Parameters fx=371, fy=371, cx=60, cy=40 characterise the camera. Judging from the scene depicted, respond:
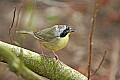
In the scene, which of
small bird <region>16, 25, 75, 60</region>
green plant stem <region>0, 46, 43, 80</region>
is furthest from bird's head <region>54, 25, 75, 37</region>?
green plant stem <region>0, 46, 43, 80</region>

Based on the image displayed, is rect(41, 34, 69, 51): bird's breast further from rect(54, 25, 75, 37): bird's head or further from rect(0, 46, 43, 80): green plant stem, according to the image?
rect(0, 46, 43, 80): green plant stem

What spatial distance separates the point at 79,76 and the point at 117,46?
11.4 ft

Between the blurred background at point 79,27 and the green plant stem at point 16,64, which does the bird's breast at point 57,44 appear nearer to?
the green plant stem at point 16,64

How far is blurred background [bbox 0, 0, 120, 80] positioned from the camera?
5.73m

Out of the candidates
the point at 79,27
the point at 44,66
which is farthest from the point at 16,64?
the point at 79,27

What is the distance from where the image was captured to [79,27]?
6.56m

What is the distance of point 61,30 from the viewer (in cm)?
298

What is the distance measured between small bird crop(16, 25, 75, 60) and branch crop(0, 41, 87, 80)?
1.16 feet

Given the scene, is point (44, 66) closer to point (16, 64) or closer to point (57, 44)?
point (57, 44)

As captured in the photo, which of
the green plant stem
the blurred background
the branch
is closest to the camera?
the green plant stem

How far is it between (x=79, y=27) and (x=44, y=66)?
160 inches

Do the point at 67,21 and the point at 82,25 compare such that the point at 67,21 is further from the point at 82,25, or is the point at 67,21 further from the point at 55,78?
the point at 55,78

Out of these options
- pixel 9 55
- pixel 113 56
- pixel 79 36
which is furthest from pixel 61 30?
pixel 79 36

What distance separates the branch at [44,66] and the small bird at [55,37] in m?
0.35
